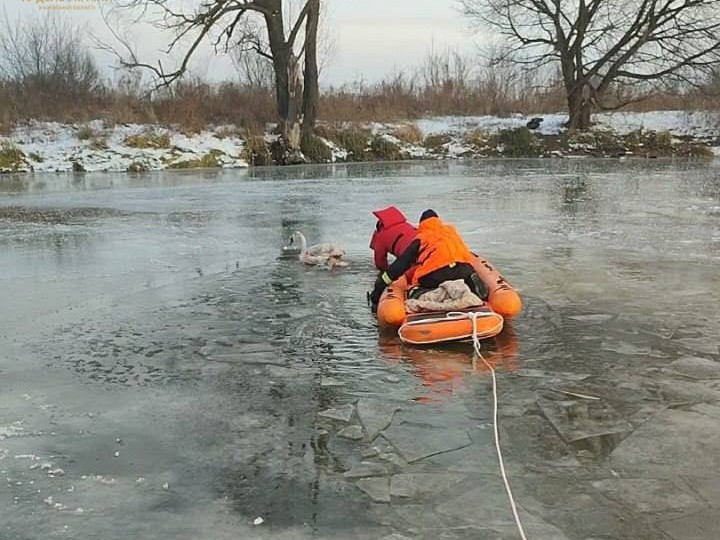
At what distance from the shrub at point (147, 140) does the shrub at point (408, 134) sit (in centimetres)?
987

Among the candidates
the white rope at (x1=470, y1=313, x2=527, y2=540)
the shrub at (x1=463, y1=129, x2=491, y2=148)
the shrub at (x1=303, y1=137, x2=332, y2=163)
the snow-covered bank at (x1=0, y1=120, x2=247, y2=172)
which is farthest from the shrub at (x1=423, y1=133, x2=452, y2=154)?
the white rope at (x1=470, y1=313, x2=527, y2=540)

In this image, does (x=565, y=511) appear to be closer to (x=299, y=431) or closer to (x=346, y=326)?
(x=299, y=431)

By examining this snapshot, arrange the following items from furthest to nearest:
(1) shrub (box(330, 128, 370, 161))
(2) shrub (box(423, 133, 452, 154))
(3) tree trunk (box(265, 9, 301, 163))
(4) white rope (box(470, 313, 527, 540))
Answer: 1. (2) shrub (box(423, 133, 452, 154))
2. (1) shrub (box(330, 128, 370, 161))
3. (3) tree trunk (box(265, 9, 301, 163))
4. (4) white rope (box(470, 313, 527, 540))

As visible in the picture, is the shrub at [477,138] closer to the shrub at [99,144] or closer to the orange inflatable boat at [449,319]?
the shrub at [99,144]

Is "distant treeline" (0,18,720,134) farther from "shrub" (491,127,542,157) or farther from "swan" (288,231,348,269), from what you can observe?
"swan" (288,231,348,269)

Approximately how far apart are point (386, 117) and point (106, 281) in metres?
27.9

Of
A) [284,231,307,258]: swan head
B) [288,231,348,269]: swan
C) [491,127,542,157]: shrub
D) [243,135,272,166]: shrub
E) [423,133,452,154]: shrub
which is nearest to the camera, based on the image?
[288,231,348,269]: swan

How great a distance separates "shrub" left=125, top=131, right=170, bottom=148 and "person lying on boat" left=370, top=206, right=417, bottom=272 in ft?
72.4

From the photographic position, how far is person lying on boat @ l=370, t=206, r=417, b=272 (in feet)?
23.8

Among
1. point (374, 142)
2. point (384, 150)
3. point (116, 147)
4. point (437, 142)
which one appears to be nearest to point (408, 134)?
point (437, 142)

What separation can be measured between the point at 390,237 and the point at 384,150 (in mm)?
24774

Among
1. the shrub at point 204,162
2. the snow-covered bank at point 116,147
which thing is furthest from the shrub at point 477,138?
the shrub at point 204,162

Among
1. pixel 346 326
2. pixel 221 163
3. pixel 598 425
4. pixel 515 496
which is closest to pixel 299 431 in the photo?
pixel 515 496

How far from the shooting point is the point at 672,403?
4.18 metres
